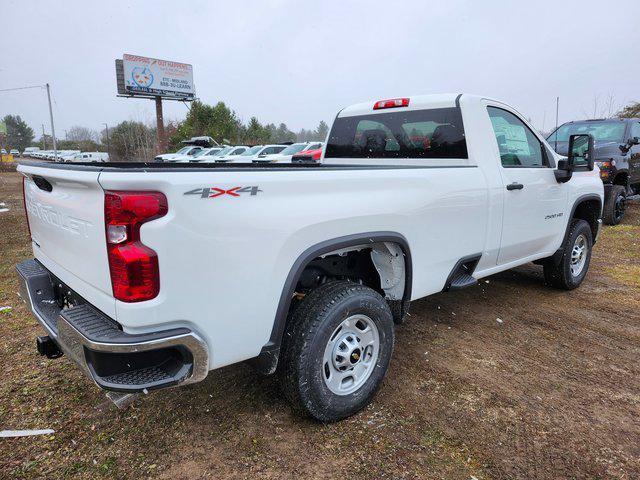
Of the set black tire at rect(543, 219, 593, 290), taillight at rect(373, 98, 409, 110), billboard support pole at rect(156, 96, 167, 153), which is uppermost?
billboard support pole at rect(156, 96, 167, 153)

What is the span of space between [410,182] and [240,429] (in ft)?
5.98

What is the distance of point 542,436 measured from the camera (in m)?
2.54

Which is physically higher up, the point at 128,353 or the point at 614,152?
the point at 614,152

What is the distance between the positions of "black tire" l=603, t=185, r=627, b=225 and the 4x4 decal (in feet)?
29.6

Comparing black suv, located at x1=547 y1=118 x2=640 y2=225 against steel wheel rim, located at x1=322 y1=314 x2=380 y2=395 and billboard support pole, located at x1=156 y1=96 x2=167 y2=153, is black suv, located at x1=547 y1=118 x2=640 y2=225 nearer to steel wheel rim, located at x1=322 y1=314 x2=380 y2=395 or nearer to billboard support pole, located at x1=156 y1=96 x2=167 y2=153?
steel wheel rim, located at x1=322 y1=314 x2=380 y2=395

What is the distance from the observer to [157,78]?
38.0 meters

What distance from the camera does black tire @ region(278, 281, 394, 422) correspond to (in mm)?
2373

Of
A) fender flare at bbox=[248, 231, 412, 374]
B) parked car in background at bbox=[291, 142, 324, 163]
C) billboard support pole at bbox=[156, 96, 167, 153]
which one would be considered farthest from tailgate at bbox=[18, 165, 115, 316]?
billboard support pole at bbox=[156, 96, 167, 153]

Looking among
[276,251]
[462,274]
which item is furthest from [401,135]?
[276,251]

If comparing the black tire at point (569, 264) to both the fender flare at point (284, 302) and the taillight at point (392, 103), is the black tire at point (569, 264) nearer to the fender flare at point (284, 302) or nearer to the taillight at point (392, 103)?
the taillight at point (392, 103)

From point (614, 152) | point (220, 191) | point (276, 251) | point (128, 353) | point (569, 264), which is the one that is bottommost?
point (569, 264)

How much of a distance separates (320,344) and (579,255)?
158 inches

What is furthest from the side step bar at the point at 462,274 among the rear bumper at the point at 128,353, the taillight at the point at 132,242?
the taillight at the point at 132,242

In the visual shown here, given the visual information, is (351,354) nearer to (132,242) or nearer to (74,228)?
(132,242)
